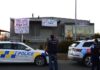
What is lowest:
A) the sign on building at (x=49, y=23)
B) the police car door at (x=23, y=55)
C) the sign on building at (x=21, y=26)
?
the police car door at (x=23, y=55)

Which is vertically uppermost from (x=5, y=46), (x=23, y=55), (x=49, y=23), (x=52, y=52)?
(x=49, y=23)

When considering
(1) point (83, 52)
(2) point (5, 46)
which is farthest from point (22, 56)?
(1) point (83, 52)

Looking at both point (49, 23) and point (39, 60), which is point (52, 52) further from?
point (49, 23)

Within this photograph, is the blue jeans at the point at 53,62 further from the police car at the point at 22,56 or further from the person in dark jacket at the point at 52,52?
the police car at the point at 22,56

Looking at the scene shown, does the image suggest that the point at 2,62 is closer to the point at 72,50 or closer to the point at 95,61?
the point at 72,50

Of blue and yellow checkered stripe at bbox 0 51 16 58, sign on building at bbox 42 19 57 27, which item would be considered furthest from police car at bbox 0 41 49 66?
sign on building at bbox 42 19 57 27

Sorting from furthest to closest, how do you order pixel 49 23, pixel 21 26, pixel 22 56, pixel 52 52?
pixel 49 23
pixel 21 26
pixel 22 56
pixel 52 52

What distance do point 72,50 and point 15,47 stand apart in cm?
375

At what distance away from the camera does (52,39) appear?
15180 millimetres

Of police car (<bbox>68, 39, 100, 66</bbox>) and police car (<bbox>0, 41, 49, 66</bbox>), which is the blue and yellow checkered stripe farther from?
police car (<bbox>68, 39, 100, 66</bbox>)

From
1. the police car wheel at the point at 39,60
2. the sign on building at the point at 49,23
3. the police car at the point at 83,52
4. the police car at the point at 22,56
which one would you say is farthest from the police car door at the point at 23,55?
the sign on building at the point at 49,23

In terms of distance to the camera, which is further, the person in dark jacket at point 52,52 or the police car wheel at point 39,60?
the police car wheel at point 39,60

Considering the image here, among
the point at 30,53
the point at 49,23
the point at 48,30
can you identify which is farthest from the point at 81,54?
the point at 48,30

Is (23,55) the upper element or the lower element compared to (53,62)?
upper
